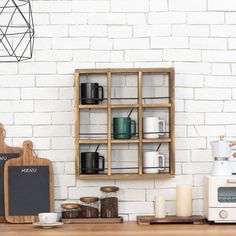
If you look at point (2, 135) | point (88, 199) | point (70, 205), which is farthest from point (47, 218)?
point (2, 135)

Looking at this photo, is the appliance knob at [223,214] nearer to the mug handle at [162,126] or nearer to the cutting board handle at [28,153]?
the mug handle at [162,126]

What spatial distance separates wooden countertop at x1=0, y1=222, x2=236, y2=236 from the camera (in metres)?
2.71

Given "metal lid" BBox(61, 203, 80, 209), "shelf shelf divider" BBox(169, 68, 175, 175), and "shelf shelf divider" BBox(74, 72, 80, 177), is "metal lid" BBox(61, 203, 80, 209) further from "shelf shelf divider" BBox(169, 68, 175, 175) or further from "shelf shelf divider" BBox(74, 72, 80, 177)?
"shelf shelf divider" BBox(169, 68, 175, 175)

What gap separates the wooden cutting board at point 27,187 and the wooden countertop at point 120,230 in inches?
4.1

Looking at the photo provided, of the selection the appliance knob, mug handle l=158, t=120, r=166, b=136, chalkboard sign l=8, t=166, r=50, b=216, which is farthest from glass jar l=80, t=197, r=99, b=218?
the appliance knob

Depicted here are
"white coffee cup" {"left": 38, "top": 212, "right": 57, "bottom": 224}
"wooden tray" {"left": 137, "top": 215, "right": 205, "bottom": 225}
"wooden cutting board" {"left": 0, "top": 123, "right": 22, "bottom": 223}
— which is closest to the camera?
"white coffee cup" {"left": 38, "top": 212, "right": 57, "bottom": 224}

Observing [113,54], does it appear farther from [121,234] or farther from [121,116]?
[121,234]

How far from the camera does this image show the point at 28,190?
10.4 feet

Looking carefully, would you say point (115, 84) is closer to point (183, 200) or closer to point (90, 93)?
point (90, 93)

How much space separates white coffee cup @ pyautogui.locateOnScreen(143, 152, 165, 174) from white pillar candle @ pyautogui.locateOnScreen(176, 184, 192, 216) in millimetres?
186

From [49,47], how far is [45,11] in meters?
0.24

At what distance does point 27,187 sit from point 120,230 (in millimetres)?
728

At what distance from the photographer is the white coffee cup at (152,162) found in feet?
10.3

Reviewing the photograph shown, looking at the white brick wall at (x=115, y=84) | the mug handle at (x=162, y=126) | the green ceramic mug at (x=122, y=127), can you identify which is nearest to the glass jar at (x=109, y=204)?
the white brick wall at (x=115, y=84)
